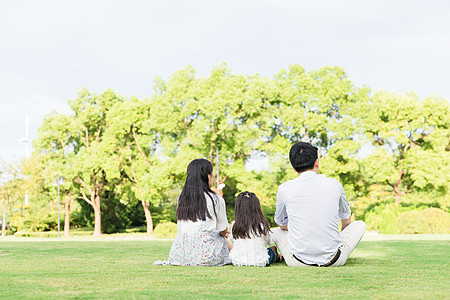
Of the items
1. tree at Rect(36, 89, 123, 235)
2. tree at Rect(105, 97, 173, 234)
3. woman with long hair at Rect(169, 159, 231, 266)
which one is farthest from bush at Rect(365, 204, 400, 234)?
woman with long hair at Rect(169, 159, 231, 266)

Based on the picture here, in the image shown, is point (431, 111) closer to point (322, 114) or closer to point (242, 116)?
point (322, 114)

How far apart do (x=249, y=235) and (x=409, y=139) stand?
97.5ft

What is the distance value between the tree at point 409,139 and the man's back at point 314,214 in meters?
27.6

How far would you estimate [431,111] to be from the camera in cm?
3269

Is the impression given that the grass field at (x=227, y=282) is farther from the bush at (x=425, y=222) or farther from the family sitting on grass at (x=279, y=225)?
the bush at (x=425, y=222)

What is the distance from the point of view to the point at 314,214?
571cm

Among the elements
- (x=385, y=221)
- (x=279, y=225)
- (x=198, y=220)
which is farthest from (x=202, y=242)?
(x=385, y=221)

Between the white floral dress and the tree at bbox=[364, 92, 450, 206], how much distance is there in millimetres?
27409

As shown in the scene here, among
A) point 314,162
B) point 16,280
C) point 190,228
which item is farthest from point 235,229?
point 16,280

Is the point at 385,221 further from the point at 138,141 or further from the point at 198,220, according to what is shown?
the point at 198,220

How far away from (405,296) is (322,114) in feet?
92.4

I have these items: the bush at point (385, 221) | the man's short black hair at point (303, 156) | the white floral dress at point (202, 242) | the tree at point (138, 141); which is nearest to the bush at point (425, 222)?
the bush at point (385, 221)

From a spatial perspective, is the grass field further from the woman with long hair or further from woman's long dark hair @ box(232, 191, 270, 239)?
woman's long dark hair @ box(232, 191, 270, 239)

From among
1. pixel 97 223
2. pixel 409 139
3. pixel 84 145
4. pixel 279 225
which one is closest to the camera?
pixel 279 225
